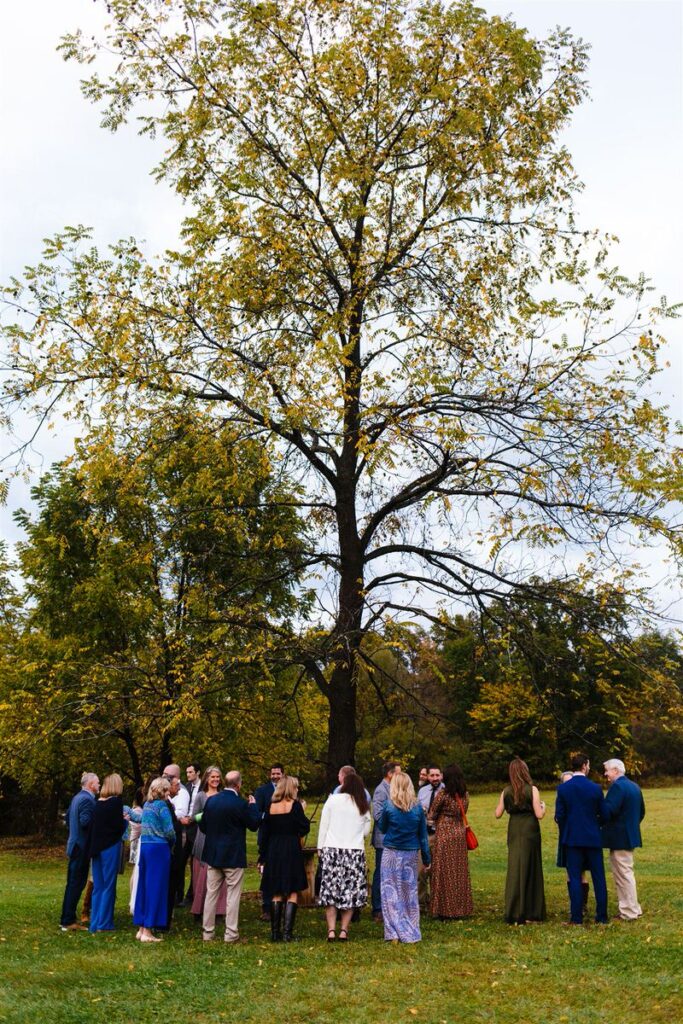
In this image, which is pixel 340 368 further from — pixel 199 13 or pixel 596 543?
pixel 199 13

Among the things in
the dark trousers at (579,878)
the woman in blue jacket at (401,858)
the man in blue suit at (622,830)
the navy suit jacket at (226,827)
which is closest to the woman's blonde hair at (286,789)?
the navy suit jacket at (226,827)

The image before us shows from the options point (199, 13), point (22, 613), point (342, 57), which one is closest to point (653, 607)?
point (342, 57)

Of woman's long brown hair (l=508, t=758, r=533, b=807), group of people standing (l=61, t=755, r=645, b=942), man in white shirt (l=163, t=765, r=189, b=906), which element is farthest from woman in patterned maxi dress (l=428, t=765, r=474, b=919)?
man in white shirt (l=163, t=765, r=189, b=906)

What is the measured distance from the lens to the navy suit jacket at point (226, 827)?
42.5ft

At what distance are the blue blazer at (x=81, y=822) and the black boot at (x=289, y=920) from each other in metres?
3.10

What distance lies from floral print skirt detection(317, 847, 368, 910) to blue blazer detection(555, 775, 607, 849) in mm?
2687

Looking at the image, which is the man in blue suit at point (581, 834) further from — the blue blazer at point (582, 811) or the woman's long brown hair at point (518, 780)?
the woman's long brown hair at point (518, 780)

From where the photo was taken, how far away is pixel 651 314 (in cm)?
1480

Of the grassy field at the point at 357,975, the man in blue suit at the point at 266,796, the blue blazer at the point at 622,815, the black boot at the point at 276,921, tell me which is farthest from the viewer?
the man in blue suit at the point at 266,796

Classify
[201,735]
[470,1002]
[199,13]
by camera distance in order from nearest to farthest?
[470,1002] < [199,13] < [201,735]

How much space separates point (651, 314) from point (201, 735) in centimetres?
1647

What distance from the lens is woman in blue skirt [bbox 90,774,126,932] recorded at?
13.9 m

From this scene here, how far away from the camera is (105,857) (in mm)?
13953

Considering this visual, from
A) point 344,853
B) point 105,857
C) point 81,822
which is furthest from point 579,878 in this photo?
point 81,822
